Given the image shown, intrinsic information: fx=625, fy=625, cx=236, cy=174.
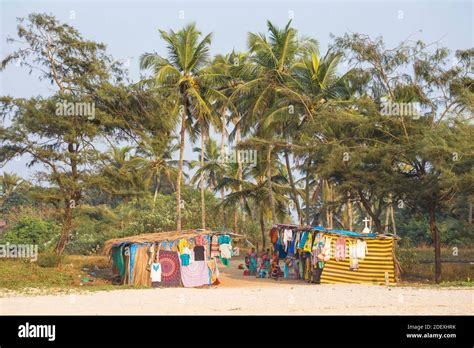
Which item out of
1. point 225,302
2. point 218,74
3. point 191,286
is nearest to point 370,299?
point 225,302

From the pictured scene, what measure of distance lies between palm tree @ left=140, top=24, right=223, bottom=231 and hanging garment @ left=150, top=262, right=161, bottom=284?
9.67 metres

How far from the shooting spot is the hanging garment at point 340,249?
70.4 ft

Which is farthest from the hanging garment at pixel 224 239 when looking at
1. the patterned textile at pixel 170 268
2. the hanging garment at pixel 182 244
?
the patterned textile at pixel 170 268

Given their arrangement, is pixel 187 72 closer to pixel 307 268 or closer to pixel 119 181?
pixel 119 181

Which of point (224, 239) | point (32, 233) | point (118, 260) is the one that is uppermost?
point (32, 233)

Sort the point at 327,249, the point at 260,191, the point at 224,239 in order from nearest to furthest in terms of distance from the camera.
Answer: the point at 327,249, the point at 224,239, the point at 260,191

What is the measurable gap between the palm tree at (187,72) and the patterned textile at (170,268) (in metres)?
9.45

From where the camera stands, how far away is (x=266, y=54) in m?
31.5

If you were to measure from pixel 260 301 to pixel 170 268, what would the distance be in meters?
5.84

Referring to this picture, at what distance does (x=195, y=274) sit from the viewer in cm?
2177

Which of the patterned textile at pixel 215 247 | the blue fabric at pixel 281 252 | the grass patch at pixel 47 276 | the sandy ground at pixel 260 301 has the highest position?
the patterned textile at pixel 215 247

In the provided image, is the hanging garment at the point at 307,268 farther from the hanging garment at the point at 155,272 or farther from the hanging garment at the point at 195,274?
the hanging garment at the point at 155,272

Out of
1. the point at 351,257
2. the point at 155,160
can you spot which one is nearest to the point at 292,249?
the point at 351,257
